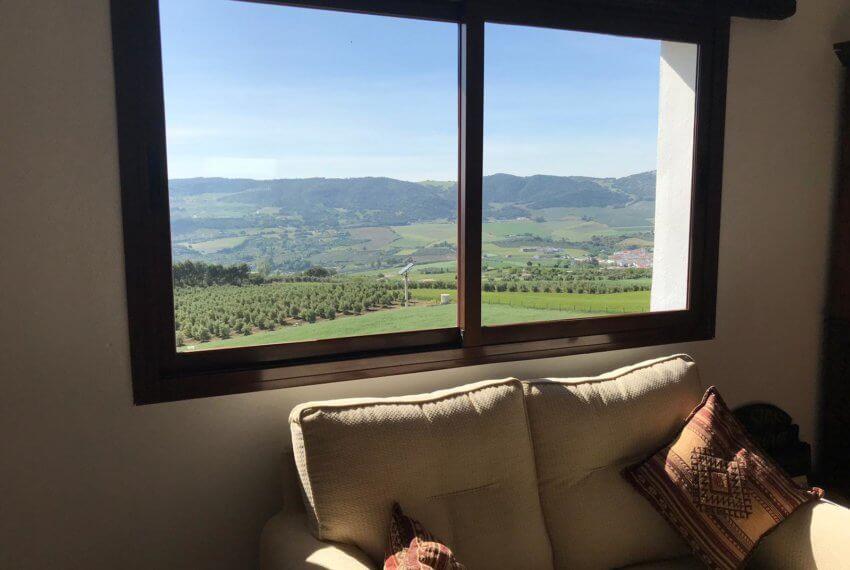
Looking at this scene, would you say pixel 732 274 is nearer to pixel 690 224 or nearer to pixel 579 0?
pixel 690 224

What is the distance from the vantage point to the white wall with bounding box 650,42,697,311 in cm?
249

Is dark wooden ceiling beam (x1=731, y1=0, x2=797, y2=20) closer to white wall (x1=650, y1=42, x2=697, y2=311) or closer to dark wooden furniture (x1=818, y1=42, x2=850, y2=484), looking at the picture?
white wall (x1=650, y1=42, x2=697, y2=311)

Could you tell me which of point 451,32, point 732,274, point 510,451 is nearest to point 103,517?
point 510,451

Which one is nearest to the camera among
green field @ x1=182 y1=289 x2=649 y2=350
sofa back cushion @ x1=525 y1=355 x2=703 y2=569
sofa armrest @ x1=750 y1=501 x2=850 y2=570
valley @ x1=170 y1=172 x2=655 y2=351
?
sofa armrest @ x1=750 y1=501 x2=850 y2=570

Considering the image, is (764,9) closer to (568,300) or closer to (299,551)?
(568,300)

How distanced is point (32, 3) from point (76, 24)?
4.0 inches

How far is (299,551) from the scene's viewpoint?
1.45m

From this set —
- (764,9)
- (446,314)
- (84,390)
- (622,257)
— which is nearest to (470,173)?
(446,314)

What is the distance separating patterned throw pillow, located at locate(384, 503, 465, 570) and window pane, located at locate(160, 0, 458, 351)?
2.36 ft

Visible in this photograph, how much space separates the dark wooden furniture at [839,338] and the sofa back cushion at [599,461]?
4.21ft

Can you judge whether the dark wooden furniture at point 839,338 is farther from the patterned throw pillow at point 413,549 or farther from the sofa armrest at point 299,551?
the sofa armrest at point 299,551

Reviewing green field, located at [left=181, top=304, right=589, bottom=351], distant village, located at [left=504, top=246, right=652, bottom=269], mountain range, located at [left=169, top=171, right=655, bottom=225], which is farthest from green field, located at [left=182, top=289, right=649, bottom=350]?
mountain range, located at [left=169, top=171, right=655, bottom=225]

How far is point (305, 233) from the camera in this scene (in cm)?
198

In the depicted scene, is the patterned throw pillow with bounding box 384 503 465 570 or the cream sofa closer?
the patterned throw pillow with bounding box 384 503 465 570
